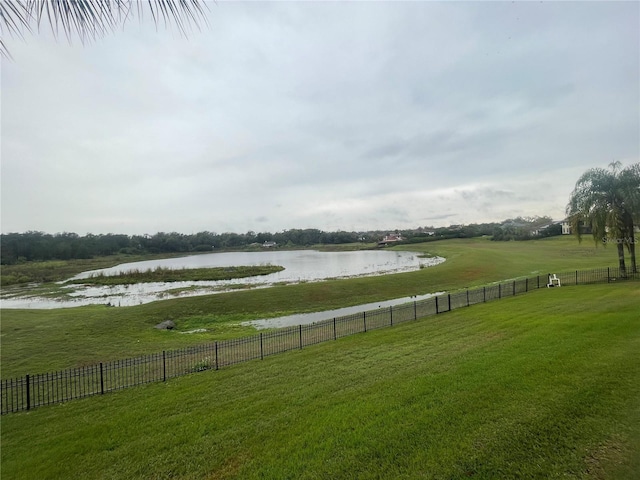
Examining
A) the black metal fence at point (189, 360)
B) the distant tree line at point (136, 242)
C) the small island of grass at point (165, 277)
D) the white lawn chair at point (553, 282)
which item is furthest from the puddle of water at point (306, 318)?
the distant tree line at point (136, 242)

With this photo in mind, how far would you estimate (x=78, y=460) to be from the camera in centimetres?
609

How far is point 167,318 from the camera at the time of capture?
976 inches

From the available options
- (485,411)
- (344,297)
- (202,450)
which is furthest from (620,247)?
(202,450)

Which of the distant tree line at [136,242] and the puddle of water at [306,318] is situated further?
the distant tree line at [136,242]

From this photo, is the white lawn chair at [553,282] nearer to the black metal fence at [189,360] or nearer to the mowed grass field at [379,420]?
the black metal fence at [189,360]

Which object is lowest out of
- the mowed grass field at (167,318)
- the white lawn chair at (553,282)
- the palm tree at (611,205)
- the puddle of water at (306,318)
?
the puddle of water at (306,318)

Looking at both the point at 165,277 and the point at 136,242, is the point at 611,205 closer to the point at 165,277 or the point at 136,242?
the point at 165,277

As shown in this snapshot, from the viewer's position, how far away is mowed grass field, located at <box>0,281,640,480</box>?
16.1 feet

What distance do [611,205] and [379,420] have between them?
2885 centimetres

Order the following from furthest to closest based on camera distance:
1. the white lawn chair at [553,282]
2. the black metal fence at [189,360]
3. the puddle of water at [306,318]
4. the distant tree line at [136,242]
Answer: the distant tree line at [136,242] → the white lawn chair at [553,282] → the puddle of water at [306,318] → the black metal fence at [189,360]

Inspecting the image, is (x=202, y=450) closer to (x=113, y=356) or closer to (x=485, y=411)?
(x=485, y=411)

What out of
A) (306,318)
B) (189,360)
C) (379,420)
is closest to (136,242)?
(306,318)

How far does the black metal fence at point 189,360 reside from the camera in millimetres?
10531

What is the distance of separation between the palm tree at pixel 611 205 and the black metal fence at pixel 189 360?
3138 mm
